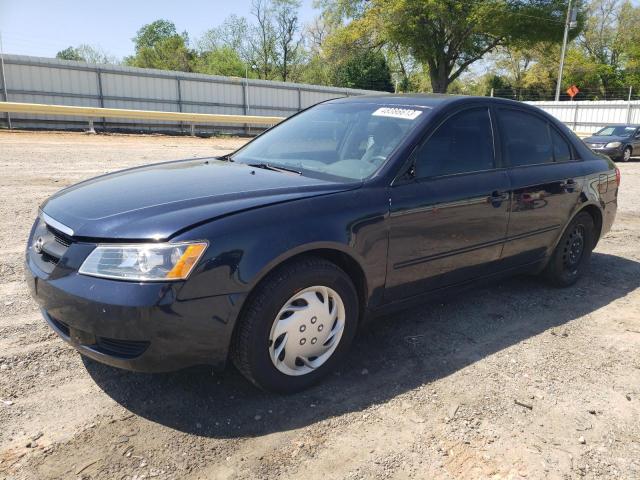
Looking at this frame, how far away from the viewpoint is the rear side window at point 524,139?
13.2ft

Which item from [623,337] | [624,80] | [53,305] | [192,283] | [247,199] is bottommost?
[623,337]

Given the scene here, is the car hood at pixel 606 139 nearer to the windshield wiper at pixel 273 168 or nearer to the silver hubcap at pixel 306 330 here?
the windshield wiper at pixel 273 168

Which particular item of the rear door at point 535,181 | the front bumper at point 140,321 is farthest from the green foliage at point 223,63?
the front bumper at point 140,321

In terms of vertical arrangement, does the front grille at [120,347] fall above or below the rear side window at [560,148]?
below

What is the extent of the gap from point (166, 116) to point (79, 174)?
11076 mm

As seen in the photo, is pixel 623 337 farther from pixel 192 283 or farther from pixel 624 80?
pixel 624 80

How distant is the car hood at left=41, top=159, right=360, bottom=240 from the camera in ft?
8.20

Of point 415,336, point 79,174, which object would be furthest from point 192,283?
point 79,174

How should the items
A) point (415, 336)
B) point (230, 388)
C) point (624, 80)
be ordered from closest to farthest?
1. point (230, 388)
2. point (415, 336)
3. point (624, 80)

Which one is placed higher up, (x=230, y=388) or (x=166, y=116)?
(x=166, y=116)

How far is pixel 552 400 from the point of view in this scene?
298 centimetres

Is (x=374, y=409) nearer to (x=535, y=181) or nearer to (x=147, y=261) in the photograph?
(x=147, y=261)

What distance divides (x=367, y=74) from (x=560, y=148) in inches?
1649

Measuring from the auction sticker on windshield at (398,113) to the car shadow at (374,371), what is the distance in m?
1.50
